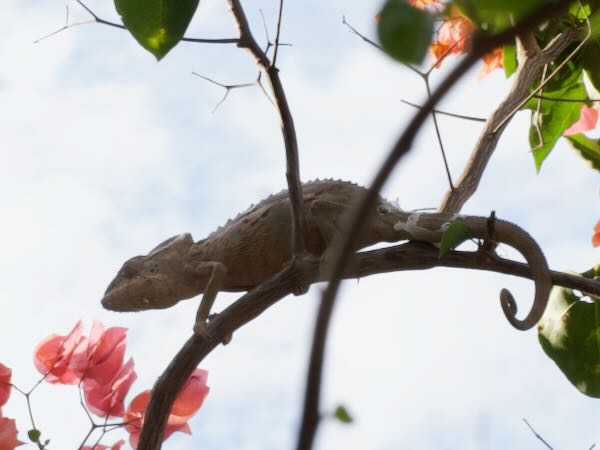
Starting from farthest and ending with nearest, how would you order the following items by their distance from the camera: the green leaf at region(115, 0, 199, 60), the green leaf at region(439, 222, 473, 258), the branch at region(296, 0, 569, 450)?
1. the green leaf at region(439, 222, 473, 258)
2. the green leaf at region(115, 0, 199, 60)
3. the branch at region(296, 0, 569, 450)

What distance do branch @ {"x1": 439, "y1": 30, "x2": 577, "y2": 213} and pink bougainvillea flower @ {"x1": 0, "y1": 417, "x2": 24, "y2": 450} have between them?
971 millimetres

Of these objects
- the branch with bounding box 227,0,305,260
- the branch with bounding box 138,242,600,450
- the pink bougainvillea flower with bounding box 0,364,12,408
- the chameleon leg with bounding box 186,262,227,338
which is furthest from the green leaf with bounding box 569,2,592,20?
the pink bougainvillea flower with bounding box 0,364,12,408

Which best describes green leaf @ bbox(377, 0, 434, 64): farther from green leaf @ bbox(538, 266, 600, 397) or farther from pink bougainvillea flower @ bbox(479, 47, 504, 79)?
pink bougainvillea flower @ bbox(479, 47, 504, 79)

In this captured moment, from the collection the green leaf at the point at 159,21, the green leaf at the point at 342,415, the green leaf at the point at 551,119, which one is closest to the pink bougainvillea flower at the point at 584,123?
the green leaf at the point at 551,119

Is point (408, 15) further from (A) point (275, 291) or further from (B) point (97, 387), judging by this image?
(B) point (97, 387)

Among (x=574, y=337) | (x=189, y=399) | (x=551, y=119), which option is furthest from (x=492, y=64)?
(x=189, y=399)

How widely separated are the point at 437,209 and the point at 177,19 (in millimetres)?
829

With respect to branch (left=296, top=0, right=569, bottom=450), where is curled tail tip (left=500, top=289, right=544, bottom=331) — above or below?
above

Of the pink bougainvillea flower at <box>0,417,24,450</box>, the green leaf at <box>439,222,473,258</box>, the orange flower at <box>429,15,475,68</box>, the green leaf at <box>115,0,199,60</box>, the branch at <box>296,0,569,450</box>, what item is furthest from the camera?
the orange flower at <box>429,15,475,68</box>

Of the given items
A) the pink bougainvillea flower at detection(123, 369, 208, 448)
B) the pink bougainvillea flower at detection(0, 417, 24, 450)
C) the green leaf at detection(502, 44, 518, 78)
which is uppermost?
the green leaf at detection(502, 44, 518, 78)

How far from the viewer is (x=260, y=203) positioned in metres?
2.34

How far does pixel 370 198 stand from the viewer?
31 cm

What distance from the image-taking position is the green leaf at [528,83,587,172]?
7.17 ft

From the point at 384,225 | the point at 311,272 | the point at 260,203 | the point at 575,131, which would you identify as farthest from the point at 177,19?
the point at 575,131
